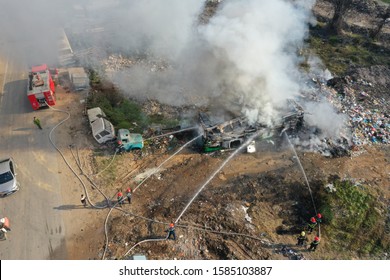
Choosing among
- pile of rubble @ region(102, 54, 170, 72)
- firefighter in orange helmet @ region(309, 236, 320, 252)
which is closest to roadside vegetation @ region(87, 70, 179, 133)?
pile of rubble @ region(102, 54, 170, 72)

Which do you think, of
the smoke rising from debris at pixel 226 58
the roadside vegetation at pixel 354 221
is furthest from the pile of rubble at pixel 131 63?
the roadside vegetation at pixel 354 221

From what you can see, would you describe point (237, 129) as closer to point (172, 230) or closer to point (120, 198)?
point (172, 230)

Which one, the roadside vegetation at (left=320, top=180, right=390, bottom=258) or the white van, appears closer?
the roadside vegetation at (left=320, top=180, right=390, bottom=258)

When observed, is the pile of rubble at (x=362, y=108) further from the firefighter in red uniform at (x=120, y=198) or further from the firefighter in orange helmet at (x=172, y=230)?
the firefighter in red uniform at (x=120, y=198)

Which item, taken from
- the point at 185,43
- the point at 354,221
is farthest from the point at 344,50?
the point at 354,221

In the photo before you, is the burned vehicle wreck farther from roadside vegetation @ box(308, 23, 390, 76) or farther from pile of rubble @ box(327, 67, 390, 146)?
roadside vegetation @ box(308, 23, 390, 76)

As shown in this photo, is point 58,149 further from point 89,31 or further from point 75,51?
point 89,31
